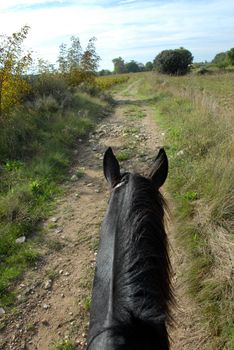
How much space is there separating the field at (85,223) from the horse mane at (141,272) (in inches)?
32.7

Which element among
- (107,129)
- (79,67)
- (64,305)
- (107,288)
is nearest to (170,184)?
(64,305)

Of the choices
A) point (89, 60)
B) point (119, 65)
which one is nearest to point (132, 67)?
point (119, 65)

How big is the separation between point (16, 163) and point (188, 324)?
455cm

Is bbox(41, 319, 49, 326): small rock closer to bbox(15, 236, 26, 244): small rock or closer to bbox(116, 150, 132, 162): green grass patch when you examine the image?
bbox(15, 236, 26, 244): small rock

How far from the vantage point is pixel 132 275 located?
1.29 m

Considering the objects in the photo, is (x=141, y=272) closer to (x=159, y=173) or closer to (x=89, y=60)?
(x=159, y=173)

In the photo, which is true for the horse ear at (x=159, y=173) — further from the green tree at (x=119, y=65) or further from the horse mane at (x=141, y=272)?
the green tree at (x=119, y=65)

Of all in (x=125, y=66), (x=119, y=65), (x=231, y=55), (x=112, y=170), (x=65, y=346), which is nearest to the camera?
(x=112, y=170)

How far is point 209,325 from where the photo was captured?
109 inches

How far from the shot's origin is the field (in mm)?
2986

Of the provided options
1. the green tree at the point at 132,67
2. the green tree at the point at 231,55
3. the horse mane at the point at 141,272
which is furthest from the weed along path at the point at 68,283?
the green tree at the point at 132,67

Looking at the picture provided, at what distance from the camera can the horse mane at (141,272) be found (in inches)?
46.1

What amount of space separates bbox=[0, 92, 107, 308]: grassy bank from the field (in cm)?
2

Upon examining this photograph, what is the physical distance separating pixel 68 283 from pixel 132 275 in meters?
2.49
